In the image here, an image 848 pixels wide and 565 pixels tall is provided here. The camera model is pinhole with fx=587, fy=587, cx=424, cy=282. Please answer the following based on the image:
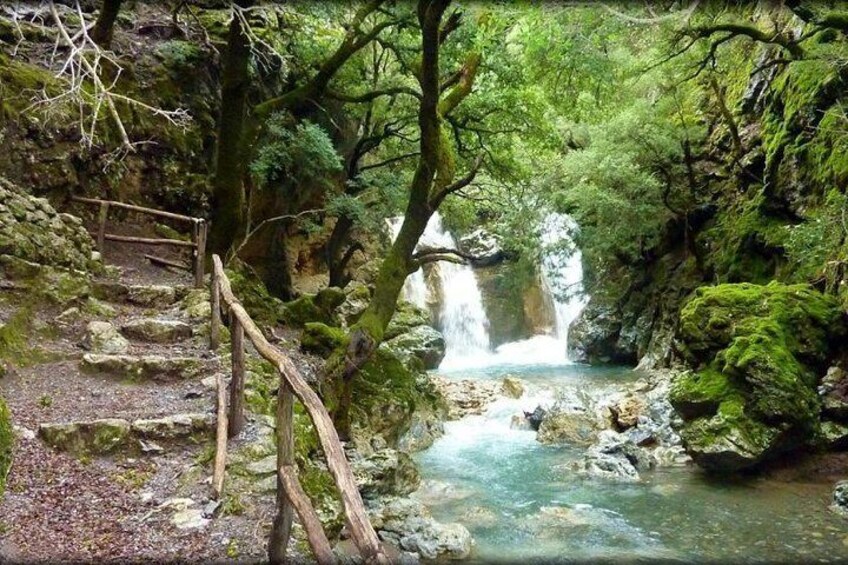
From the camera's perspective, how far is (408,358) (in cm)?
1300

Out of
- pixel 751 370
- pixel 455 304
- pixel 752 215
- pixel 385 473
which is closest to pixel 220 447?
pixel 385 473

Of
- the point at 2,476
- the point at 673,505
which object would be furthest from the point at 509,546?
the point at 2,476

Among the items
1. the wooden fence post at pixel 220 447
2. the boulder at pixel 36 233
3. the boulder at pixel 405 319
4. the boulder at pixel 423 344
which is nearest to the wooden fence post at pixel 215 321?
the wooden fence post at pixel 220 447

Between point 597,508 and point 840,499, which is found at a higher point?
point 840,499

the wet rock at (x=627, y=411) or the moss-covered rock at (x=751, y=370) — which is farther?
the wet rock at (x=627, y=411)

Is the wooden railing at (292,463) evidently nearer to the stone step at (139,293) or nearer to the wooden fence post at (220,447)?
the wooden fence post at (220,447)

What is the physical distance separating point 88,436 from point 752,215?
15.2m

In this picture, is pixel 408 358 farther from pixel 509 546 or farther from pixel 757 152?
pixel 757 152

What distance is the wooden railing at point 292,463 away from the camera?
8.71ft

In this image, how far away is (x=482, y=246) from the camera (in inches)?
942

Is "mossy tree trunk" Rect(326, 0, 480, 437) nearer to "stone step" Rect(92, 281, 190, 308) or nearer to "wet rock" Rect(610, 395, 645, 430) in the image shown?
"stone step" Rect(92, 281, 190, 308)

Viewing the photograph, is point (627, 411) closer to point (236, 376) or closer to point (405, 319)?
point (405, 319)

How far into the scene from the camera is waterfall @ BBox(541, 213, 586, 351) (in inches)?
775

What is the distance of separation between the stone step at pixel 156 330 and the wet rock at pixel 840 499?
26.4ft
